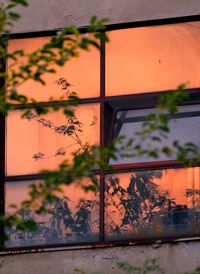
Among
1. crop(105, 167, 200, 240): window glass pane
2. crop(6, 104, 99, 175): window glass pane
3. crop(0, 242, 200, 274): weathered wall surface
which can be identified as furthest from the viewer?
crop(6, 104, 99, 175): window glass pane

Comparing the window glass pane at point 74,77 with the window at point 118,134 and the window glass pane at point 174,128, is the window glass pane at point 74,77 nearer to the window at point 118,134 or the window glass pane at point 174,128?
the window at point 118,134

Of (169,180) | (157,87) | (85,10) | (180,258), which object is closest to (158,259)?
(180,258)

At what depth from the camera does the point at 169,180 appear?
1016 cm

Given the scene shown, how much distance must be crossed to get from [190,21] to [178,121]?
99 cm

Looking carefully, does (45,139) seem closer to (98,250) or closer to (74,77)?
(74,77)

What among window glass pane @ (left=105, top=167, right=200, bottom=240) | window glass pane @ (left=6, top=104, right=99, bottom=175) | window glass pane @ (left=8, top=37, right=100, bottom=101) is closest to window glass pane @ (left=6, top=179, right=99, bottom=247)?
window glass pane @ (left=105, top=167, right=200, bottom=240)

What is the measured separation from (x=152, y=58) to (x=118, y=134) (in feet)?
2.64

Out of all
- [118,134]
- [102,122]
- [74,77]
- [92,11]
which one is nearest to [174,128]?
[118,134]

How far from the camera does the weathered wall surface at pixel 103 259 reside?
9.69 meters

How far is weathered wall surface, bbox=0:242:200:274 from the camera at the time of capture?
969 centimetres

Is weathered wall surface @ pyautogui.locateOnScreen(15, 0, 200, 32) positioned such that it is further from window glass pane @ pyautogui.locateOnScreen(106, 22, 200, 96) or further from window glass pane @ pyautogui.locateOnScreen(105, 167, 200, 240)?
window glass pane @ pyautogui.locateOnScreen(105, 167, 200, 240)

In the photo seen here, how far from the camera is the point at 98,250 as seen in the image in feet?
32.9

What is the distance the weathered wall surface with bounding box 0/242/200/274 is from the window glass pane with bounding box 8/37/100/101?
1593mm

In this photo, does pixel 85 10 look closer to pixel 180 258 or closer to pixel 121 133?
pixel 121 133
